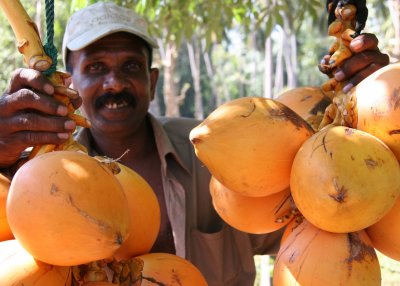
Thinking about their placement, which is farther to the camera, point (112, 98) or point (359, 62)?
point (112, 98)

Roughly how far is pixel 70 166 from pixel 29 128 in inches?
13.9

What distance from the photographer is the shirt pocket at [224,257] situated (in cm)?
299

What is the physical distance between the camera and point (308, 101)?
184 centimetres

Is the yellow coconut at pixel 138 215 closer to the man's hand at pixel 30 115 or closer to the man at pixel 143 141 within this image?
the man's hand at pixel 30 115

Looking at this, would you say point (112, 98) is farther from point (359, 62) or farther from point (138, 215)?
point (359, 62)

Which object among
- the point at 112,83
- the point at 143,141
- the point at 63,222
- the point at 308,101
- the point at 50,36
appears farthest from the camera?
the point at 143,141

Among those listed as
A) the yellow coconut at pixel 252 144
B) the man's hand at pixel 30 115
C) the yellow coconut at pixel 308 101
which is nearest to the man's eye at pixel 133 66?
the yellow coconut at pixel 308 101

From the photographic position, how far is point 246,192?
146 centimetres

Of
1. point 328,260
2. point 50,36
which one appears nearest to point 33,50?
point 50,36

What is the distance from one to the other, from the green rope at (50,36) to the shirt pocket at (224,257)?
1.68 meters

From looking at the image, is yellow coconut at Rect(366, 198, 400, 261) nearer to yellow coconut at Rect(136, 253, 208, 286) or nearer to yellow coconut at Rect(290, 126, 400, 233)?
yellow coconut at Rect(290, 126, 400, 233)

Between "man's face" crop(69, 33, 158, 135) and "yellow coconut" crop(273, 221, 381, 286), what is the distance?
184 cm

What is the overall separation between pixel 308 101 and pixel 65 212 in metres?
0.96

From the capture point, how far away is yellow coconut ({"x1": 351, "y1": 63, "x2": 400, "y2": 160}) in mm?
1356
